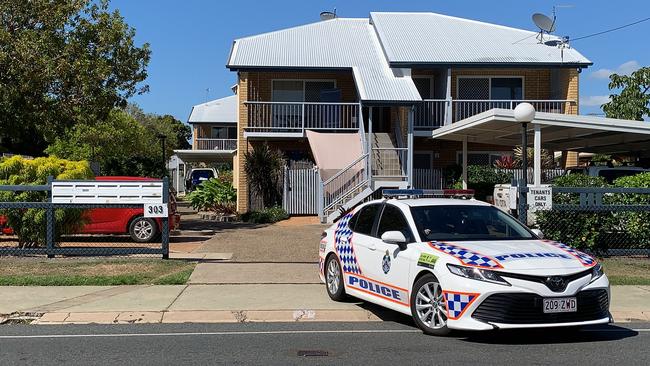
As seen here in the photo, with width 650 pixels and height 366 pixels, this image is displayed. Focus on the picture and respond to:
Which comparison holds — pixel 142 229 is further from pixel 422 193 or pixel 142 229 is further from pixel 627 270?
pixel 627 270

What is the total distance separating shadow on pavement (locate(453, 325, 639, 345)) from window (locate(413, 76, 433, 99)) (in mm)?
18120

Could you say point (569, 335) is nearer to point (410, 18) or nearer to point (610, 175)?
point (610, 175)

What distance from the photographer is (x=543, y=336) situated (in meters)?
7.06

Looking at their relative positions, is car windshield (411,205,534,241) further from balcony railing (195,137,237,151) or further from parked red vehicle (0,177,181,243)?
balcony railing (195,137,237,151)

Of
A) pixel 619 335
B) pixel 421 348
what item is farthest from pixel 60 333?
pixel 619 335

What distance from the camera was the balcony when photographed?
23.0m

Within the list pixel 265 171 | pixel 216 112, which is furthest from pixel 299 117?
pixel 216 112

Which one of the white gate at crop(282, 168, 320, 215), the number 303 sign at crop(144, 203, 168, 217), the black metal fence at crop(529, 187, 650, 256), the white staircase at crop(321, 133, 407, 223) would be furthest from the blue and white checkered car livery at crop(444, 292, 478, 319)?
the white gate at crop(282, 168, 320, 215)

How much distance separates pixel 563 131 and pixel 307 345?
474 inches

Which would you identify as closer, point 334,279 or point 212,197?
point 334,279

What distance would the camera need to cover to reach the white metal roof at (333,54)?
847 inches

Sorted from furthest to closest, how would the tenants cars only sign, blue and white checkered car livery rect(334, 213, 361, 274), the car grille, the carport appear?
the carport, the tenants cars only sign, blue and white checkered car livery rect(334, 213, 361, 274), the car grille

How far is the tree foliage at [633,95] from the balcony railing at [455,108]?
14.6ft

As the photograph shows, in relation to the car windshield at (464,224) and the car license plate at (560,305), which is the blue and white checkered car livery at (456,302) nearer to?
the car license plate at (560,305)
